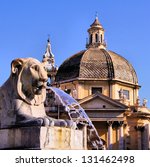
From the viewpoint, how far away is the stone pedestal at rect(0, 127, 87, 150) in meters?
9.49

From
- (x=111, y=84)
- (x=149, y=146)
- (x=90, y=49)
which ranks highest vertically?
(x=90, y=49)

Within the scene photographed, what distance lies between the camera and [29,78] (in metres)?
10.4

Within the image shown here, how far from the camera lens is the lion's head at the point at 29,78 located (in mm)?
10406

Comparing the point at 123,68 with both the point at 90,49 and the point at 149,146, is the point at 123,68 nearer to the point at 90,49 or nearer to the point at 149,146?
the point at 90,49

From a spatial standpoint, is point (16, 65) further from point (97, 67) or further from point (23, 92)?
point (97, 67)

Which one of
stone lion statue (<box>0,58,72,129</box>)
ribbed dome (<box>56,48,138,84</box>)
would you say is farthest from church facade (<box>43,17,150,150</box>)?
stone lion statue (<box>0,58,72,129</box>)

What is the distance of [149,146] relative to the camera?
56.1 meters

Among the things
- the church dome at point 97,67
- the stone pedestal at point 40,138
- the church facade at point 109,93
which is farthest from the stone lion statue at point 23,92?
the church dome at point 97,67

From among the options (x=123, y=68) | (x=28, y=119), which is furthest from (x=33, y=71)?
(x=123, y=68)

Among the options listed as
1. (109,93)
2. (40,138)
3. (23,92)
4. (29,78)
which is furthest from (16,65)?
(109,93)

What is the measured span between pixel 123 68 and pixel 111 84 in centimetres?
343

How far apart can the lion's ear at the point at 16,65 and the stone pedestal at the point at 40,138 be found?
125cm

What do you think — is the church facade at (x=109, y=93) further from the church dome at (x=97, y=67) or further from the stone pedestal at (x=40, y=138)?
the stone pedestal at (x=40, y=138)

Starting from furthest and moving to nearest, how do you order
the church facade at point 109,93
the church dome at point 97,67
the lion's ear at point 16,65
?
the church dome at point 97,67
the church facade at point 109,93
the lion's ear at point 16,65
